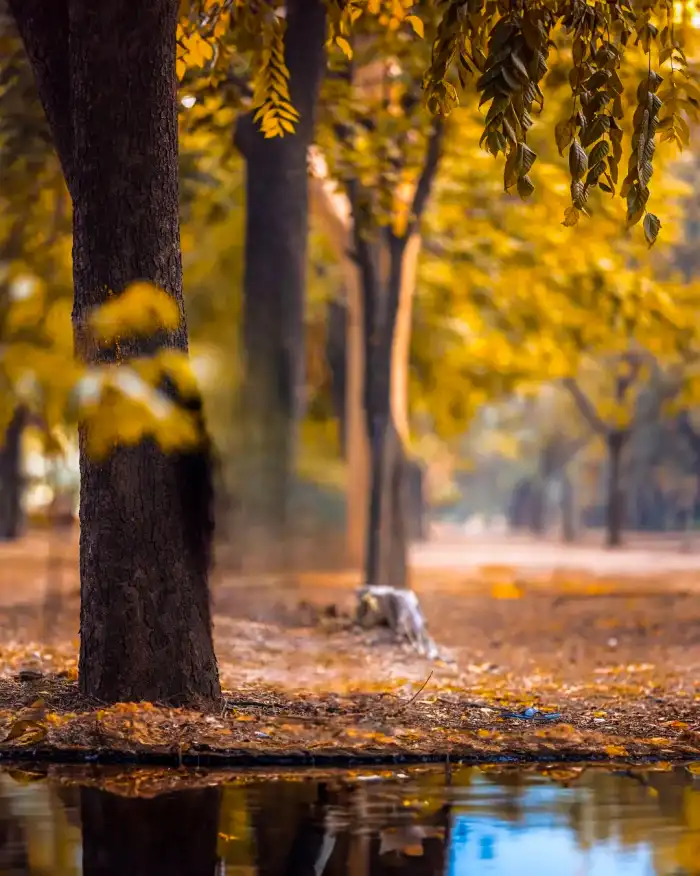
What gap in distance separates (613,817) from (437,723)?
2.25 m

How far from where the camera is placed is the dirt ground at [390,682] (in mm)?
8156

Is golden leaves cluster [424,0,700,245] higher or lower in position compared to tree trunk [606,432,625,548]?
higher

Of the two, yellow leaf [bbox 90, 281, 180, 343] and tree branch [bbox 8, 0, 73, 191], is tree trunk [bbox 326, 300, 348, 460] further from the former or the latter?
yellow leaf [bbox 90, 281, 180, 343]

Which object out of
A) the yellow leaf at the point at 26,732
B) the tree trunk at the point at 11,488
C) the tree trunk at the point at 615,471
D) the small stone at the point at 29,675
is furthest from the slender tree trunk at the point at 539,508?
the yellow leaf at the point at 26,732

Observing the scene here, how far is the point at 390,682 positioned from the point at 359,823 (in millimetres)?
5207

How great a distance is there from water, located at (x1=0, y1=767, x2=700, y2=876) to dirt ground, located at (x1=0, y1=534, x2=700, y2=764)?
0.45 m

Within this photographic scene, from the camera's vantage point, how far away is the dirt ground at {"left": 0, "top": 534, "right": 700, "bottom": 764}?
816cm

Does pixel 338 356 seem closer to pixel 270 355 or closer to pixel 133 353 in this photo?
pixel 270 355

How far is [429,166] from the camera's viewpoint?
60.4 feet

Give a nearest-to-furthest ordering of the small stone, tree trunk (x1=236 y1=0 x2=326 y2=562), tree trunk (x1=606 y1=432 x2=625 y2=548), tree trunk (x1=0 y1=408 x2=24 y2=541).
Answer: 1. the small stone
2. tree trunk (x1=236 y1=0 x2=326 y2=562)
3. tree trunk (x1=0 y1=408 x2=24 y2=541)
4. tree trunk (x1=606 y1=432 x2=625 y2=548)

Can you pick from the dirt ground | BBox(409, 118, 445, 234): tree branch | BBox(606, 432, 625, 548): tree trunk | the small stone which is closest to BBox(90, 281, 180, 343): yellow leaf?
the dirt ground

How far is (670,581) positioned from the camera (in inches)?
1071

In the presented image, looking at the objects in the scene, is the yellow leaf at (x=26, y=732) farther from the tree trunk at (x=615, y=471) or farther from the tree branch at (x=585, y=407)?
the tree trunk at (x=615, y=471)

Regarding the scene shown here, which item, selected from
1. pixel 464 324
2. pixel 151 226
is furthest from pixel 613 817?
pixel 464 324
